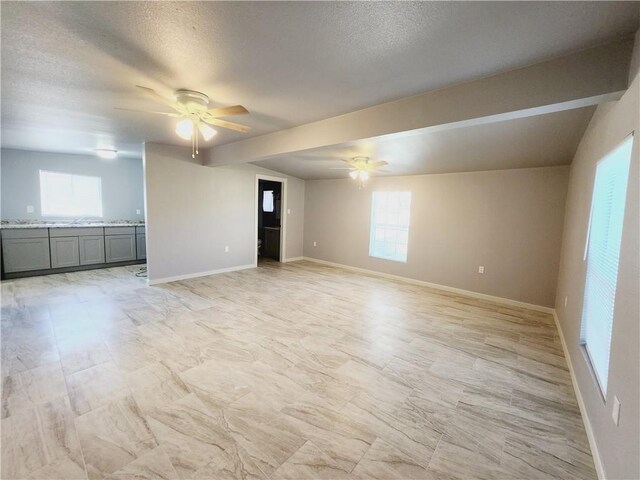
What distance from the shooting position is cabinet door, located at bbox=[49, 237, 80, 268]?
5.16m

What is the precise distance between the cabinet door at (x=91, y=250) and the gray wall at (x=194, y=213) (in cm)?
186

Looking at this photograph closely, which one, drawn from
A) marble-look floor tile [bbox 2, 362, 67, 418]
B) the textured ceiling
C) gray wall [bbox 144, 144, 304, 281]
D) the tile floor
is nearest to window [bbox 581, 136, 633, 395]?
the tile floor

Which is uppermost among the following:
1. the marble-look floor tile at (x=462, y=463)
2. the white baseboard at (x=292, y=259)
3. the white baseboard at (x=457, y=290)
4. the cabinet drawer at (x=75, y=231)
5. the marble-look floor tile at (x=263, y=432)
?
the cabinet drawer at (x=75, y=231)

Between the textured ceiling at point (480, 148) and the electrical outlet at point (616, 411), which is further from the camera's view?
the textured ceiling at point (480, 148)

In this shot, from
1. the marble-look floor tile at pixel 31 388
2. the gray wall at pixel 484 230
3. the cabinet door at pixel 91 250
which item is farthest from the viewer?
the cabinet door at pixel 91 250

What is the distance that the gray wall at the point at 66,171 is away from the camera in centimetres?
514

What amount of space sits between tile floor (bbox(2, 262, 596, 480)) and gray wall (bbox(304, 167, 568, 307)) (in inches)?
30.5

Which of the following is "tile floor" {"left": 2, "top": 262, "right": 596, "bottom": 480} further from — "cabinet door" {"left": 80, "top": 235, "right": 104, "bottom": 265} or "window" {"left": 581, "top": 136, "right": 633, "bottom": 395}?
"cabinet door" {"left": 80, "top": 235, "right": 104, "bottom": 265}

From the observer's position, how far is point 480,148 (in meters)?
3.57

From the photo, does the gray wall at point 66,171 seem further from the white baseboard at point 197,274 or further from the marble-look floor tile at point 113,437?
the marble-look floor tile at point 113,437

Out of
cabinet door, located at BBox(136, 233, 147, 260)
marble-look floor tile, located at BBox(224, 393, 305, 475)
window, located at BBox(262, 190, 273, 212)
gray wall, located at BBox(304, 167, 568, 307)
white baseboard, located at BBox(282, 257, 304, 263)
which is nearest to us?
marble-look floor tile, located at BBox(224, 393, 305, 475)

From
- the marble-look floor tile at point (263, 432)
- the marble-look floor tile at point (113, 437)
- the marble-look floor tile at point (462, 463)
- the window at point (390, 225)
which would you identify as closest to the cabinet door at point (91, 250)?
the marble-look floor tile at point (113, 437)

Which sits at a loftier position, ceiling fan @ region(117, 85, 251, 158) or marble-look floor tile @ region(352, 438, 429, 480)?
ceiling fan @ region(117, 85, 251, 158)

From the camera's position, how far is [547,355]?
282 centimetres
